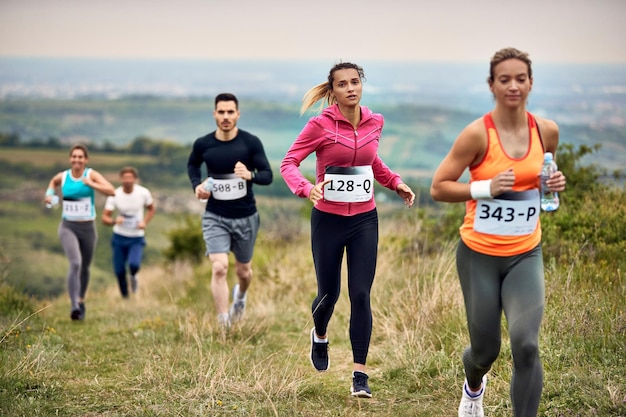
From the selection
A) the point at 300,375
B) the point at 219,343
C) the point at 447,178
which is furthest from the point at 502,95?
the point at 219,343

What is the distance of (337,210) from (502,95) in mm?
1692

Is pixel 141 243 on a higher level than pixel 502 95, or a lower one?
lower

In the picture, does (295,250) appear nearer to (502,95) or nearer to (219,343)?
(219,343)

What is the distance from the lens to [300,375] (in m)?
6.33

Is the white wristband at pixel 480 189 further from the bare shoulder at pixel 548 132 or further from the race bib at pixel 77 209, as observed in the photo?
the race bib at pixel 77 209

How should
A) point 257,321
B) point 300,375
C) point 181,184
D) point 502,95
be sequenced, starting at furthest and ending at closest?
point 181,184 → point 257,321 → point 300,375 → point 502,95

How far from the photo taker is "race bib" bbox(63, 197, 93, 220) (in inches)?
388

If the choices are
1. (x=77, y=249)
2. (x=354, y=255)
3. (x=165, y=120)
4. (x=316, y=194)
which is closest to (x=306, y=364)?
(x=354, y=255)

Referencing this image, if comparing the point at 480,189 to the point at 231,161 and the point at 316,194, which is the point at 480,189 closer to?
the point at 316,194

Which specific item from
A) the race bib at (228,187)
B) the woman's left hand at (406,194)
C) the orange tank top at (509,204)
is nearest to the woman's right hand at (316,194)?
the woman's left hand at (406,194)

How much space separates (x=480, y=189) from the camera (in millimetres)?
4520

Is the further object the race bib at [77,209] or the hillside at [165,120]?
the hillside at [165,120]

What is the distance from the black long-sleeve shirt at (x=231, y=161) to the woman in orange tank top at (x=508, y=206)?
3689 mm

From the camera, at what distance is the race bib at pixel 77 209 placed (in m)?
9.85
